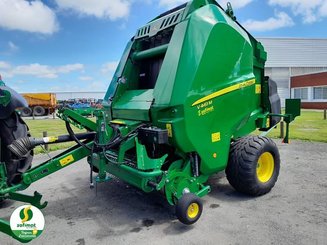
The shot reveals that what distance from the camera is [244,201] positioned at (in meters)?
3.98

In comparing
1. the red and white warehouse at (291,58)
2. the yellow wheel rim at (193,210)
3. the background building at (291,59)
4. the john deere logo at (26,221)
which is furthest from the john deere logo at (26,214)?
the red and white warehouse at (291,58)

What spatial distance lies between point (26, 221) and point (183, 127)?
179 centimetres

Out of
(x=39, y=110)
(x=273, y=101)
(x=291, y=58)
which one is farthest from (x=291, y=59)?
(x=273, y=101)

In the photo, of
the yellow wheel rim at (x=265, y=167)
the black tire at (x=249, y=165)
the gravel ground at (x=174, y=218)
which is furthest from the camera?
the yellow wheel rim at (x=265, y=167)

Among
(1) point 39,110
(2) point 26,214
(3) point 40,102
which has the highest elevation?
(3) point 40,102

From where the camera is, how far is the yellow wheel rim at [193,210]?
3.19 m

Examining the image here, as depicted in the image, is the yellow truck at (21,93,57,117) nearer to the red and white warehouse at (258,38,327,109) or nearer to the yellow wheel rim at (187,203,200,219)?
the red and white warehouse at (258,38,327,109)

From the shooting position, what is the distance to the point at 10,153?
3.42 meters

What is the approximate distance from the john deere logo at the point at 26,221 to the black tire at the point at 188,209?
4.40ft

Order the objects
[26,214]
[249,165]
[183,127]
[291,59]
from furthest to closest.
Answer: [291,59]
[249,165]
[183,127]
[26,214]

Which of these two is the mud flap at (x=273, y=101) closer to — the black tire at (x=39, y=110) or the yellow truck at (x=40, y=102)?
the yellow truck at (x=40, y=102)

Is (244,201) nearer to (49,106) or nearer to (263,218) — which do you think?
(263,218)

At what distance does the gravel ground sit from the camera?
303 centimetres

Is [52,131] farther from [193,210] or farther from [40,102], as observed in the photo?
[40,102]
